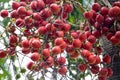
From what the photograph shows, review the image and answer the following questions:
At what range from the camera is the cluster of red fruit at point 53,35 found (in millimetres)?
1165

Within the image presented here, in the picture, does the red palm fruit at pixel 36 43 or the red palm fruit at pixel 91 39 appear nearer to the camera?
the red palm fruit at pixel 36 43

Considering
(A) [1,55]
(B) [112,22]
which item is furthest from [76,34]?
(A) [1,55]

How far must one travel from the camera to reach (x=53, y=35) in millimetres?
1184

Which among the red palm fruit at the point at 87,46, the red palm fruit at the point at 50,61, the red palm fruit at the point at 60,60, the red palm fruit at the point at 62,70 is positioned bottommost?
the red palm fruit at the point at 50,61

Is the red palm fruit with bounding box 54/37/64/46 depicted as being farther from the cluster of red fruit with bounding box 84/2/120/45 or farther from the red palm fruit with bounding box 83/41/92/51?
the cluster of red fruit with bounding box 84/2/120/45

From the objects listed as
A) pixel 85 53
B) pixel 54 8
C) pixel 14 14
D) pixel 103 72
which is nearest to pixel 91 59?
pixel 85 53

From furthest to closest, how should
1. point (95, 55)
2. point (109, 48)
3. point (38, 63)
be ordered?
point (109, 48) < point (95, 55) < point (38, 63)

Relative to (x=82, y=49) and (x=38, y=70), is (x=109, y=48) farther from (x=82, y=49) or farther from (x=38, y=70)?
(x=38, y=70)

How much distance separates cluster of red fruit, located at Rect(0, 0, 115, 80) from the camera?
116 centimetres

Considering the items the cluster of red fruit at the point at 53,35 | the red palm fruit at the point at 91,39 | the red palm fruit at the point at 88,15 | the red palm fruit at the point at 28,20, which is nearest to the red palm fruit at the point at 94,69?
the cluster of red fruit at the point at 53,35

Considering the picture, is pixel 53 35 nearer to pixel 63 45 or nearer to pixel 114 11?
pixel 63 45

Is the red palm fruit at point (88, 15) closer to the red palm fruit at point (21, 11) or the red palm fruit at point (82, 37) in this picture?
the red palm fruit at point (82, 37)

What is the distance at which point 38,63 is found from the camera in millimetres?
1185

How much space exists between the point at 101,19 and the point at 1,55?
433 mm
